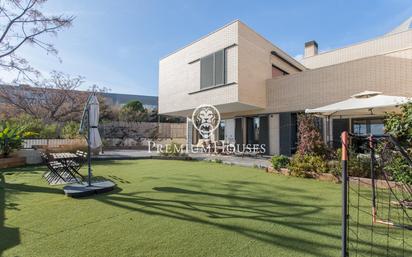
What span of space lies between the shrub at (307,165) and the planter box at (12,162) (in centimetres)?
1062

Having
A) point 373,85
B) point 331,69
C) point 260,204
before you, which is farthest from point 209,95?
point 260,204

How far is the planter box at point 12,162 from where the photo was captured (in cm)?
947

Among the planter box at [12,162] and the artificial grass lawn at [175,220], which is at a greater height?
the planter box at [12,162]

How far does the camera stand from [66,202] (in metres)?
4.88

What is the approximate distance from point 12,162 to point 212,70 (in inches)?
401

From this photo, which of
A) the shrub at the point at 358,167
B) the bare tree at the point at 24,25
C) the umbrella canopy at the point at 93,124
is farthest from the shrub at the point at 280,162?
the bare tree at the point at 24,25

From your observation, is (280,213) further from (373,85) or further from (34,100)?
(34,100)

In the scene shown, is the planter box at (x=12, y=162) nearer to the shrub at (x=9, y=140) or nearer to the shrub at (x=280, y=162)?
the shrub at (x=9, y=140)

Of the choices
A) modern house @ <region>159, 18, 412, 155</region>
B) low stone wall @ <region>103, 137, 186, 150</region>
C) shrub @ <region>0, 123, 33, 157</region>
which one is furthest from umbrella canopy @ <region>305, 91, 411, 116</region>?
low stone wall @ <region>103, 137, 186, 150</region>

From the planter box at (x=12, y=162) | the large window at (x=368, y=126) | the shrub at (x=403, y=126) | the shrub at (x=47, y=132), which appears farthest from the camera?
the shrub at (x=47, y=132)

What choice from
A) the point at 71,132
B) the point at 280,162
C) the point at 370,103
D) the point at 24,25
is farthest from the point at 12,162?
the point at 370,103

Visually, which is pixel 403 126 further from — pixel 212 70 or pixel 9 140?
pixel 9 140

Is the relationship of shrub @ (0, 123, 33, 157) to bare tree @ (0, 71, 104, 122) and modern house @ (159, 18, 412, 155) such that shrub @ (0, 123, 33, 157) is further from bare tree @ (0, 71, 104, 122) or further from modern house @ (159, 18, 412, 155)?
bare tree @ (0, 71, 104, 122)

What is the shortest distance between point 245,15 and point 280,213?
12131mm
